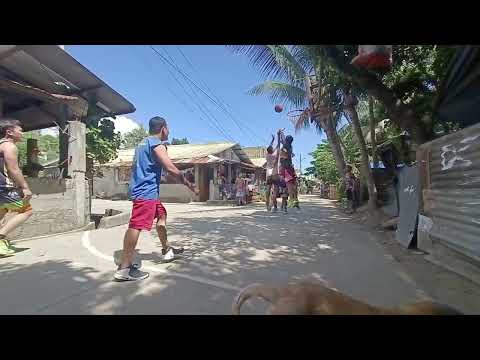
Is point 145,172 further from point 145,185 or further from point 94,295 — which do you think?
point 94,295

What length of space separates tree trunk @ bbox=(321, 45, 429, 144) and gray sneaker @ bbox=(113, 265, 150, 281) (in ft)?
15.2

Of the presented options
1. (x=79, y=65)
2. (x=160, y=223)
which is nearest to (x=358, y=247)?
(x=160, y=223)

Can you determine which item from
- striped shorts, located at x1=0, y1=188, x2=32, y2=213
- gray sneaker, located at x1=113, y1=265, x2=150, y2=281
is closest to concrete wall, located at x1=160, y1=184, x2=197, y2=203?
striped shorts, located at x1=0, y1=188, x2=32, y2=213

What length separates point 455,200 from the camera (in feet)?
12.3

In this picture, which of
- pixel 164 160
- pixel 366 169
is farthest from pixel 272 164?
pixel 164 160

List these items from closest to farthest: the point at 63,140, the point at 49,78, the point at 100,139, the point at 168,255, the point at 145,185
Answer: the point at 145,185 → the point at 168,255 → the point at 49,78 → the point at 63,140 → the point at 100,139

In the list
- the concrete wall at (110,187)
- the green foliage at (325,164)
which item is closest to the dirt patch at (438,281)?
the green foliage at (325,164)

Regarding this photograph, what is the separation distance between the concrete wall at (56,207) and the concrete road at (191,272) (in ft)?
Answer: 2.14

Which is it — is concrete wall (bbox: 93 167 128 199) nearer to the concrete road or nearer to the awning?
the awning

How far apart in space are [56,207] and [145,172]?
405 cm

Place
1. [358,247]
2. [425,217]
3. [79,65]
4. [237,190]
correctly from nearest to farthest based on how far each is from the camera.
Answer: [425,217], [358,247], [79,65], [237,190]

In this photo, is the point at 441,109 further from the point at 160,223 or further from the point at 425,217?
the point at 160,223

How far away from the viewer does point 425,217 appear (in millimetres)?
4551
